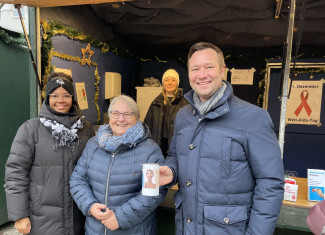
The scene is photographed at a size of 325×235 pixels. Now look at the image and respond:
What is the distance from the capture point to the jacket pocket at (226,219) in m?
1.18

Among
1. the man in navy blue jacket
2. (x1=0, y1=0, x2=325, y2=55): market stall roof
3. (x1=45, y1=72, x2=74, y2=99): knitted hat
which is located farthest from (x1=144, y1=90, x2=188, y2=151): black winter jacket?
the man in navy blue jacket

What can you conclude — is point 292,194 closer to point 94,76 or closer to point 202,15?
point 202,15

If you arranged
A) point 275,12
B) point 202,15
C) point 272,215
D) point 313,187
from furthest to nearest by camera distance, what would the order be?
1. point 202,15
2. point 275,12
3. point 313,187
4. point 272,215

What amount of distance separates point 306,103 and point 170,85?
2.79 meters

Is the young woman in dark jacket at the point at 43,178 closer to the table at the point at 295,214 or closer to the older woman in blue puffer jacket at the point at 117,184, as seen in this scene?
the older woman in blue puffer jacket at the point at 117,184

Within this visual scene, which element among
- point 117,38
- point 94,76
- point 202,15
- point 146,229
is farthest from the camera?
point 117,38

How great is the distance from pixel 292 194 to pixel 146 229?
1.04 meters

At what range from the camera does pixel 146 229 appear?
155cm

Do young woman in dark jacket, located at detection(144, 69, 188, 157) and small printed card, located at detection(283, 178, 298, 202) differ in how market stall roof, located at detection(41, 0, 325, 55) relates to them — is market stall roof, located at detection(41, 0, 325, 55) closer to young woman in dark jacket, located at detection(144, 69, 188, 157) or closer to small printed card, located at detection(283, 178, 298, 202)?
young woman in dark jacket, located at detection(144, 69, 188, 157)

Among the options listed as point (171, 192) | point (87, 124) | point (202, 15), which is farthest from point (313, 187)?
point (202, 15)

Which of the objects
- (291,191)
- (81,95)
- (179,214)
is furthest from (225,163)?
(81,95)

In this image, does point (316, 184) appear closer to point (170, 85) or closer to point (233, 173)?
point (233, 173)

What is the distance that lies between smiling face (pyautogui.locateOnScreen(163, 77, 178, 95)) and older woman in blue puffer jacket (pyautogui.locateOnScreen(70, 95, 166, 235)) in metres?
1.58

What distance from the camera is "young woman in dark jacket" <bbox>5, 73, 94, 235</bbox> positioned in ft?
5.23
